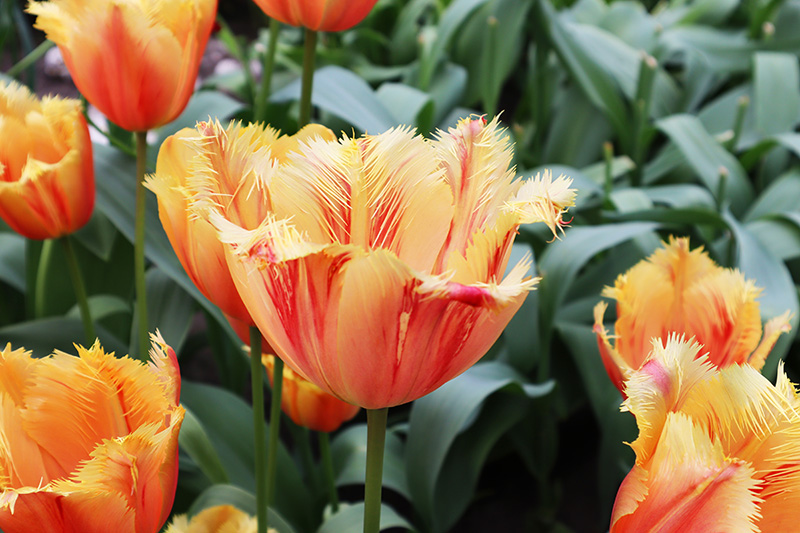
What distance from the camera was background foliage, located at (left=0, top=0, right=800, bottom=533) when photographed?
2.26 ft

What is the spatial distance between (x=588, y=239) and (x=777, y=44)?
0.72 meters

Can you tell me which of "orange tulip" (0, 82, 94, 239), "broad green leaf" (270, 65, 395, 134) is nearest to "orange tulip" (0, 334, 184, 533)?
"orange tulip" (0, 82, 94, 239)

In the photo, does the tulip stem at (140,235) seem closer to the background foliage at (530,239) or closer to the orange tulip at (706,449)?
the background foliage at (530,239)

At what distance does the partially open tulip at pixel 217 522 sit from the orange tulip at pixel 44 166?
212 mm

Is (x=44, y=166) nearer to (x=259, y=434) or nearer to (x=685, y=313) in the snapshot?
(x=259, y=434)

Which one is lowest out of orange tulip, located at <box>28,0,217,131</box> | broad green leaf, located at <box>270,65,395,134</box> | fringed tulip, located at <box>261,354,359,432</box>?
fringed tulip, located at <box>261,354,359,432</box>

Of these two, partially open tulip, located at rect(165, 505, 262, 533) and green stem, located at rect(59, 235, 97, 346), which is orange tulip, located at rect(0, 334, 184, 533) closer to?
partially open tulip, located at rect(165, 505, 262, 533)

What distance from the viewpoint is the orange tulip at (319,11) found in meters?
0.43

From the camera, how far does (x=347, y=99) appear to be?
2.68ft

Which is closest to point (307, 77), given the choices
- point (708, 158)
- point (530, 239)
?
point (530, 239)

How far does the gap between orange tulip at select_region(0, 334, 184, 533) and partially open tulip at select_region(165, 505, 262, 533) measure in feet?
0.13

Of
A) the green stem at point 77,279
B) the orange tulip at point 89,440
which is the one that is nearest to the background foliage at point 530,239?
the green stem at point 77,279

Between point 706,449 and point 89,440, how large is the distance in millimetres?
245

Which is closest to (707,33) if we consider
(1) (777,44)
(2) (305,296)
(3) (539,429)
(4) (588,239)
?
(1) (777,44)
